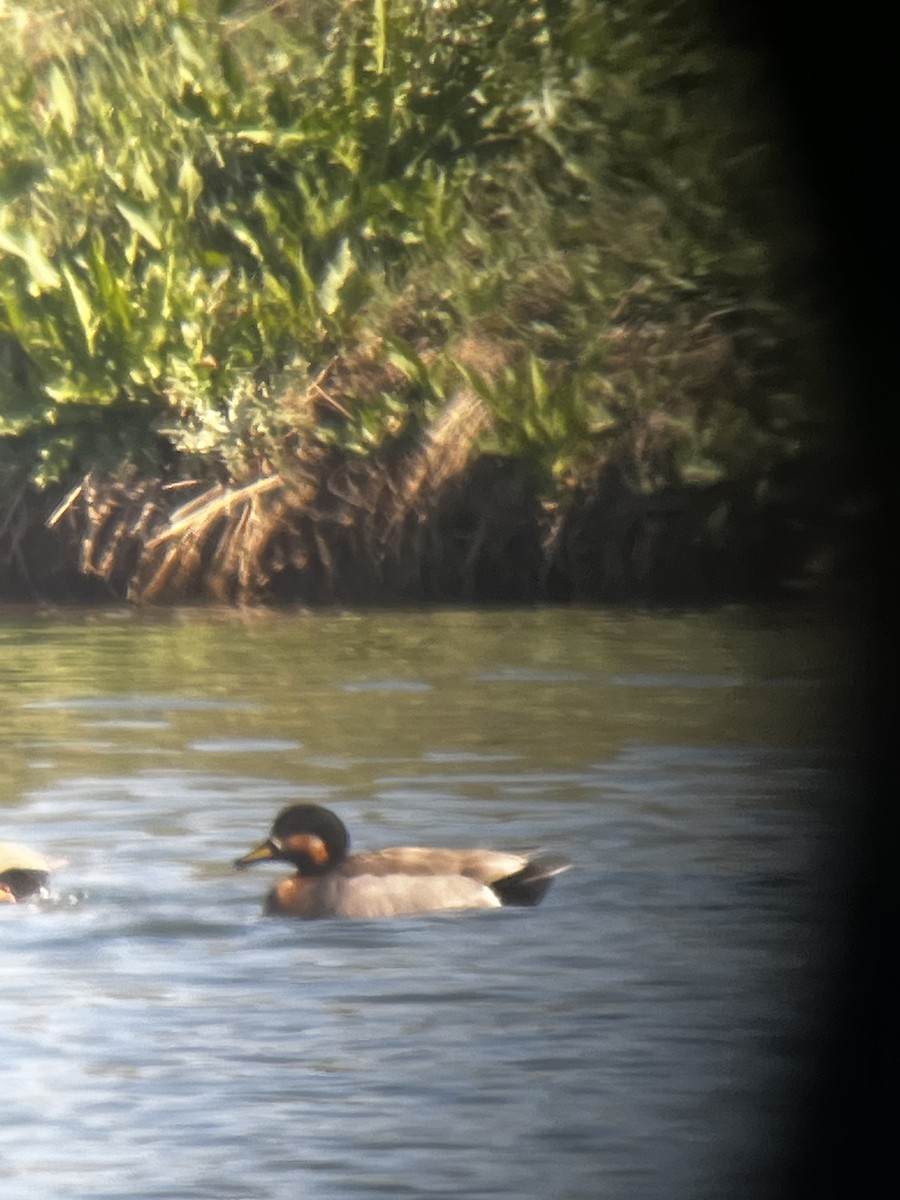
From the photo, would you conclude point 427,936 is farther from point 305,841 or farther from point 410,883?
point 305,841

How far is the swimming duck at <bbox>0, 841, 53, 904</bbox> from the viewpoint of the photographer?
17.5 feet

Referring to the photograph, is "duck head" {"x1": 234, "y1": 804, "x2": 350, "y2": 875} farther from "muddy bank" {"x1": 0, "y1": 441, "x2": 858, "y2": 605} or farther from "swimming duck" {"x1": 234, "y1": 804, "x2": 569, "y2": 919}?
"muddy bank" {"x1": 0, "y1": 441, "x2": 858, "y2": 605}

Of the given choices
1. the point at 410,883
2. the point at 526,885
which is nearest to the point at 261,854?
the point at 410,883

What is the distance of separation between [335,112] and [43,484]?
1918 mm

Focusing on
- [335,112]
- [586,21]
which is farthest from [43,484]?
[586,21]

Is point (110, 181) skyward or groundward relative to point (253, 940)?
skyward

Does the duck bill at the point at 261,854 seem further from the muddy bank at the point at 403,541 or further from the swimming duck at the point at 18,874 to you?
the muddy bank at the point at 403,541

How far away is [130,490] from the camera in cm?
1057

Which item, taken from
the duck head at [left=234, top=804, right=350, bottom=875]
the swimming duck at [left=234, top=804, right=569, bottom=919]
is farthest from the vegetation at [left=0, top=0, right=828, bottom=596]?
the swimming duck at [left=234, top=804, right=569, bottom=919]

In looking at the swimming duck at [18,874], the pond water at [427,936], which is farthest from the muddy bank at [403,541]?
the swimming duck at [18,874]

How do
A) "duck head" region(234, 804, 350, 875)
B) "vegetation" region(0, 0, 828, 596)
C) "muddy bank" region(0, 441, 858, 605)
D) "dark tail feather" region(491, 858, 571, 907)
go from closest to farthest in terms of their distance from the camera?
1. "dark tail feather" region(491, 858, 571, 907)
2. "duck head" region(234, 804, 350, 875)
3. "vegetation" region(0, 0, 828, 596)
4. "muddy bank" region(0, 441, 858, 605)

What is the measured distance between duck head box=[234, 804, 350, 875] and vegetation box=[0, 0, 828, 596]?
4.20 metres

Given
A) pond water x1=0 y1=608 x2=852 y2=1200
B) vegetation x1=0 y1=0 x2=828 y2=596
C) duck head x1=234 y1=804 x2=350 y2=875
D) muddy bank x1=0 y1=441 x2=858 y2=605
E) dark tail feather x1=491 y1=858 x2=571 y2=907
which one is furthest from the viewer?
muddy bank x1=0 y1=441 x2=858 y2=605

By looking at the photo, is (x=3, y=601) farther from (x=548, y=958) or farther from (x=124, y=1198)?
(x=124, y=1198)
